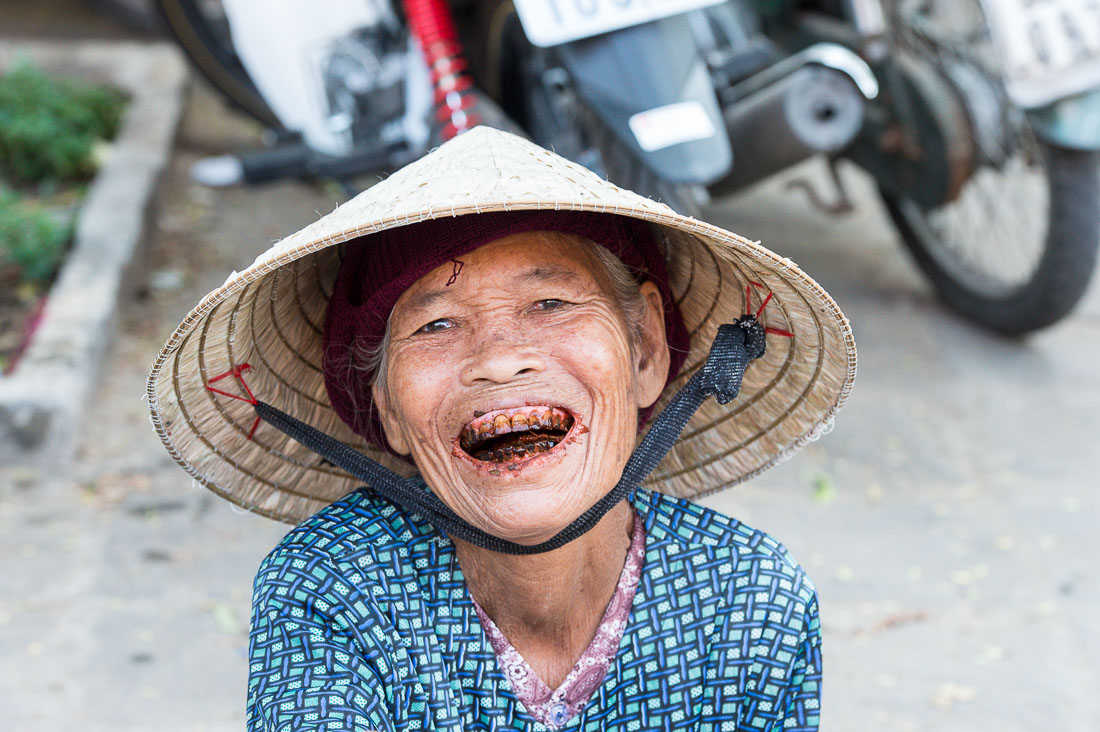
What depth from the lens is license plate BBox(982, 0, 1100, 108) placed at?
10.0 ft

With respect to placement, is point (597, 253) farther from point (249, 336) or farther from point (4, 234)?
point (4, 234)

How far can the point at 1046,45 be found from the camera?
3117mm

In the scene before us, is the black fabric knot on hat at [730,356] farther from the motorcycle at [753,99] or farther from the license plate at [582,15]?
the license plate at [582,15]

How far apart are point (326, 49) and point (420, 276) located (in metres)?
2.53

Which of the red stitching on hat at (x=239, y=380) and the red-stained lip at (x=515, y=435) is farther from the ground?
the red stitching on hat at (x=239, y=380)

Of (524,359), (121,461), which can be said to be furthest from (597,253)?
(121,461)

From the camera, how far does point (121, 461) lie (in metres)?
3.12

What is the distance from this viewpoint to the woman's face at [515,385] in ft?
4.49

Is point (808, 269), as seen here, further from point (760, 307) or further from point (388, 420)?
point (388, 420)

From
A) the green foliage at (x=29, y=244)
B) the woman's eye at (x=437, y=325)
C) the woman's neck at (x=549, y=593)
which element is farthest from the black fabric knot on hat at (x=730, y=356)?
the green foliage at (x=29, y=244)

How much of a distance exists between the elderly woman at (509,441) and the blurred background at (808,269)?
3.09ft

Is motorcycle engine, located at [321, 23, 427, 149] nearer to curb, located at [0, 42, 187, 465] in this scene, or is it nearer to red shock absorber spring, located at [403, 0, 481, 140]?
red shock absorber spring, located at [403, 0, 481, 140]

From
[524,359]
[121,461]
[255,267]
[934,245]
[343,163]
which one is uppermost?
[255,267]

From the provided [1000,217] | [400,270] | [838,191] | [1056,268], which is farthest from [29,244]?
[1000,217]
